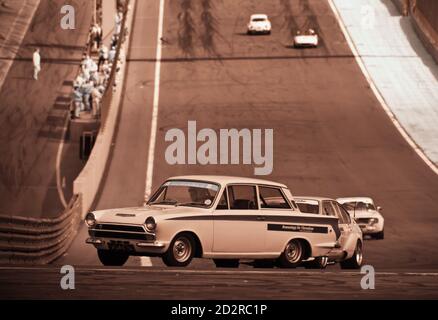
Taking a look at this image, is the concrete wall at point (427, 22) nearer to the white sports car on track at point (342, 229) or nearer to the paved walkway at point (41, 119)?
the paved walkway at point (41, 119)

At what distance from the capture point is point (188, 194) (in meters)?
18.9

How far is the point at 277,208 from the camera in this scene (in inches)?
767

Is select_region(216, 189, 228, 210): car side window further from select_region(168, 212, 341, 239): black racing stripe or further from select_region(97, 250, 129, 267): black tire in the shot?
select_region(97, 250, 129, 267): black tire

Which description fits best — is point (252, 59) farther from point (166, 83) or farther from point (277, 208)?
point (277, 208)

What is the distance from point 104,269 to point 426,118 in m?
40.7

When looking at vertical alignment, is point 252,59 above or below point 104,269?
above

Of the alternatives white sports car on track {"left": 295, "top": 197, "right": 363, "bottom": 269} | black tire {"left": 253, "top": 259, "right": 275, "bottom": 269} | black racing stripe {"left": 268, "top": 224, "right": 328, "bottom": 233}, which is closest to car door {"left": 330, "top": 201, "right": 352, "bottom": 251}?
white sports car on track {"left": 295, "top": 197, "right": 363, "bottom": 269}

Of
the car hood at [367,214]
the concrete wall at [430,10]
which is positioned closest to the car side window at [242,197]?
the car hood at [367,214]

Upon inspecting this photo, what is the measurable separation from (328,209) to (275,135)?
29379 mm

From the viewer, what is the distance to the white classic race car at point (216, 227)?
17797mm

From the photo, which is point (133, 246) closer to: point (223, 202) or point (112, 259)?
point (112, 259)

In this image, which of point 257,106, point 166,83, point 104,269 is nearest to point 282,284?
point 104,269

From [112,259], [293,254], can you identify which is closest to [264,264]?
[293,254]
